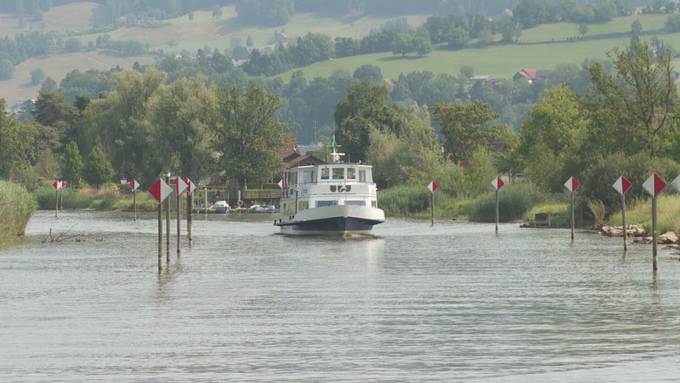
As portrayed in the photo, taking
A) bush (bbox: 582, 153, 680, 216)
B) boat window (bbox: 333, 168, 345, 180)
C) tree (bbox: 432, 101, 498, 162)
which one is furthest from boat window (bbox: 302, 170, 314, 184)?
tree (bbox: 432, 101, 498, 162)

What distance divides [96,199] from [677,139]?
87.4 m

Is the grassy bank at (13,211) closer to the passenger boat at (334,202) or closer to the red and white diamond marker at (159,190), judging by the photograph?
the passenger boat at (334,202)

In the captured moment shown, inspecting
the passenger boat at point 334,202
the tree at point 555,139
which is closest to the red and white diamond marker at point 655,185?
the passenger boat at point 334,202

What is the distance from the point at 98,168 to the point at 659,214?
103045mm

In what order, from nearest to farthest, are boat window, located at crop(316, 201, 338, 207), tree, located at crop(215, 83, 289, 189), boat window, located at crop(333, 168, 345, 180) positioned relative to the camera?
1. boat window, located at crop(316, 201, 338, 207)
2. boat window, located at crop(333, 168, 345, 180)
3. tree, located at crop(215, 83, 289, 189)

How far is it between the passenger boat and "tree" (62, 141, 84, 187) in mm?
87712

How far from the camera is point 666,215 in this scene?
75.1m

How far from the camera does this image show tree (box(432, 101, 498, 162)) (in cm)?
15950

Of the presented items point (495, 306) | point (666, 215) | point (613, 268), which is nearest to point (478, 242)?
point (666, 215)

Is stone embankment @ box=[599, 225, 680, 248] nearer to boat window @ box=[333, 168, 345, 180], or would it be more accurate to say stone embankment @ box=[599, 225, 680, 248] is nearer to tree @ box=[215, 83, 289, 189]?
boat window @ box=[333, 168, 345, 180]

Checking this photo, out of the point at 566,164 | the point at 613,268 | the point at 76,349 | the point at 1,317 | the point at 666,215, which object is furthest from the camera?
the point at 566,164

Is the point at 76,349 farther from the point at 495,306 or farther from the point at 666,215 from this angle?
the point at 666,215

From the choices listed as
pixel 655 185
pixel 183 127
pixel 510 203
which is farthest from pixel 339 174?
pixel 183 127

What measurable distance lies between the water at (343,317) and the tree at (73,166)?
109 metres
